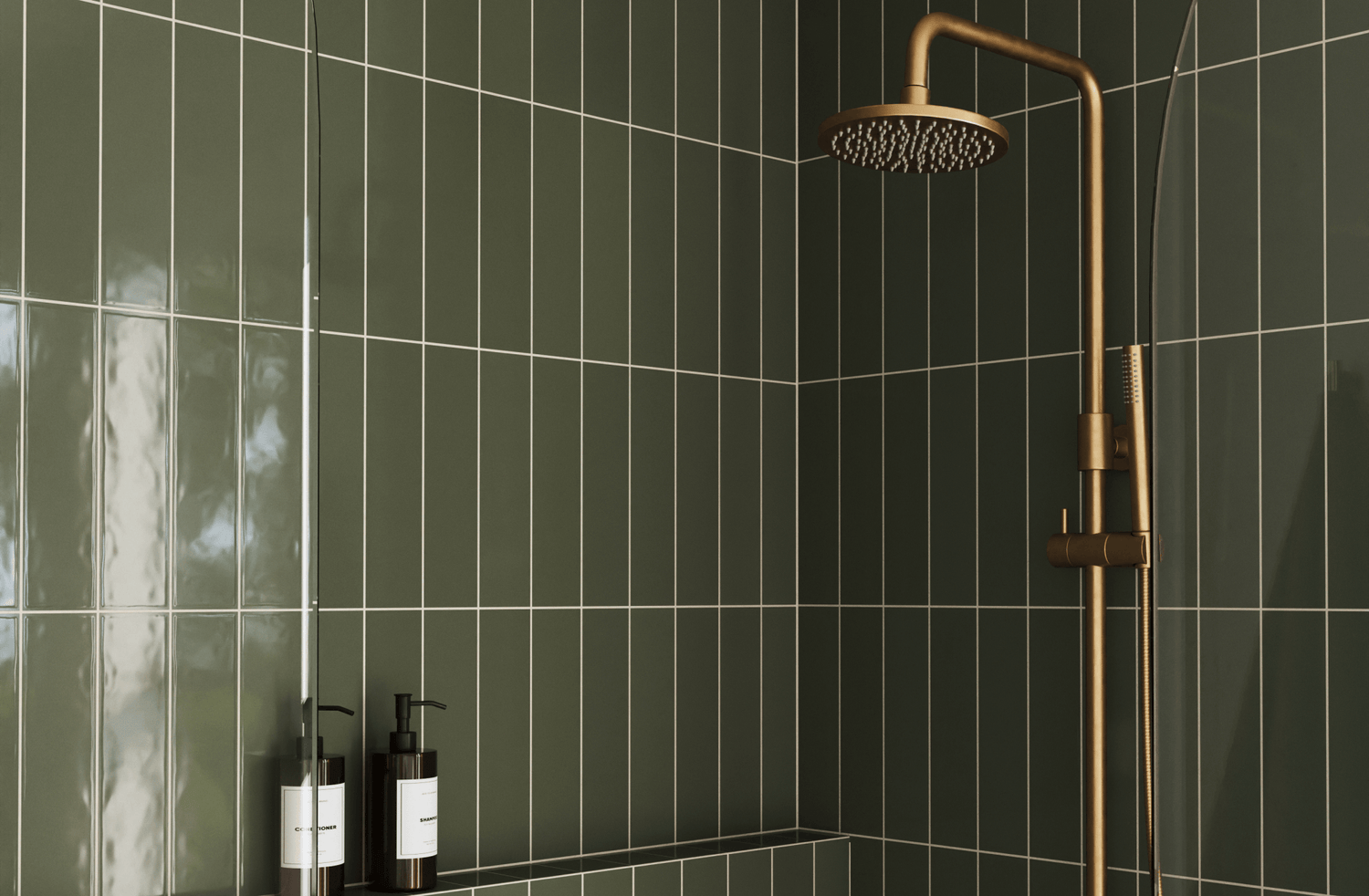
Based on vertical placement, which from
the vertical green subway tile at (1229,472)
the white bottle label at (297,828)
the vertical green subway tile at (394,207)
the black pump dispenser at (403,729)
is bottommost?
the black pump dispenser at (403,729)

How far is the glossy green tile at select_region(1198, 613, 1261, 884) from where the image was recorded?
2.24 feet

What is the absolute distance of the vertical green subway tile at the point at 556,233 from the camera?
1.61m

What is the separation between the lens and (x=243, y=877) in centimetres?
62

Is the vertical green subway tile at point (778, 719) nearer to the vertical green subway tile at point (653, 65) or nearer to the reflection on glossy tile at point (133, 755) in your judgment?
the vertical green subway tile at point (653, 65)

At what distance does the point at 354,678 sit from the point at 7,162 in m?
0.96

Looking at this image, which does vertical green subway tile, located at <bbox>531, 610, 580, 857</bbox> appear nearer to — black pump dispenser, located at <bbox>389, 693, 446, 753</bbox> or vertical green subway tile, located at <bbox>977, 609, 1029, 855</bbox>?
black pump dispenser, located at <bbox>389, 693, 446, 753</bbox>

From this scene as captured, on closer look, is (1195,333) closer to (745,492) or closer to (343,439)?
(343,439)

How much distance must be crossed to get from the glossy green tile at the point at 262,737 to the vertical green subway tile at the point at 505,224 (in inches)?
36.6

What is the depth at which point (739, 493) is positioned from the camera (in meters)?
1.80

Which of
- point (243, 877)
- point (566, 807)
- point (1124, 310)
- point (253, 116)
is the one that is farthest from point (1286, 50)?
point (566, 807)

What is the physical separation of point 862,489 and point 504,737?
58 cm

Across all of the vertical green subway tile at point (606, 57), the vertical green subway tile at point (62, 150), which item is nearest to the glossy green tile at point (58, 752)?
the vertical green subway tile at point (62, 150)

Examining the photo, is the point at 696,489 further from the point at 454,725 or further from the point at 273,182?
the point at 273,182

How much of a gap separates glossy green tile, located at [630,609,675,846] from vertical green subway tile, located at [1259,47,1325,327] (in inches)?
43.1
